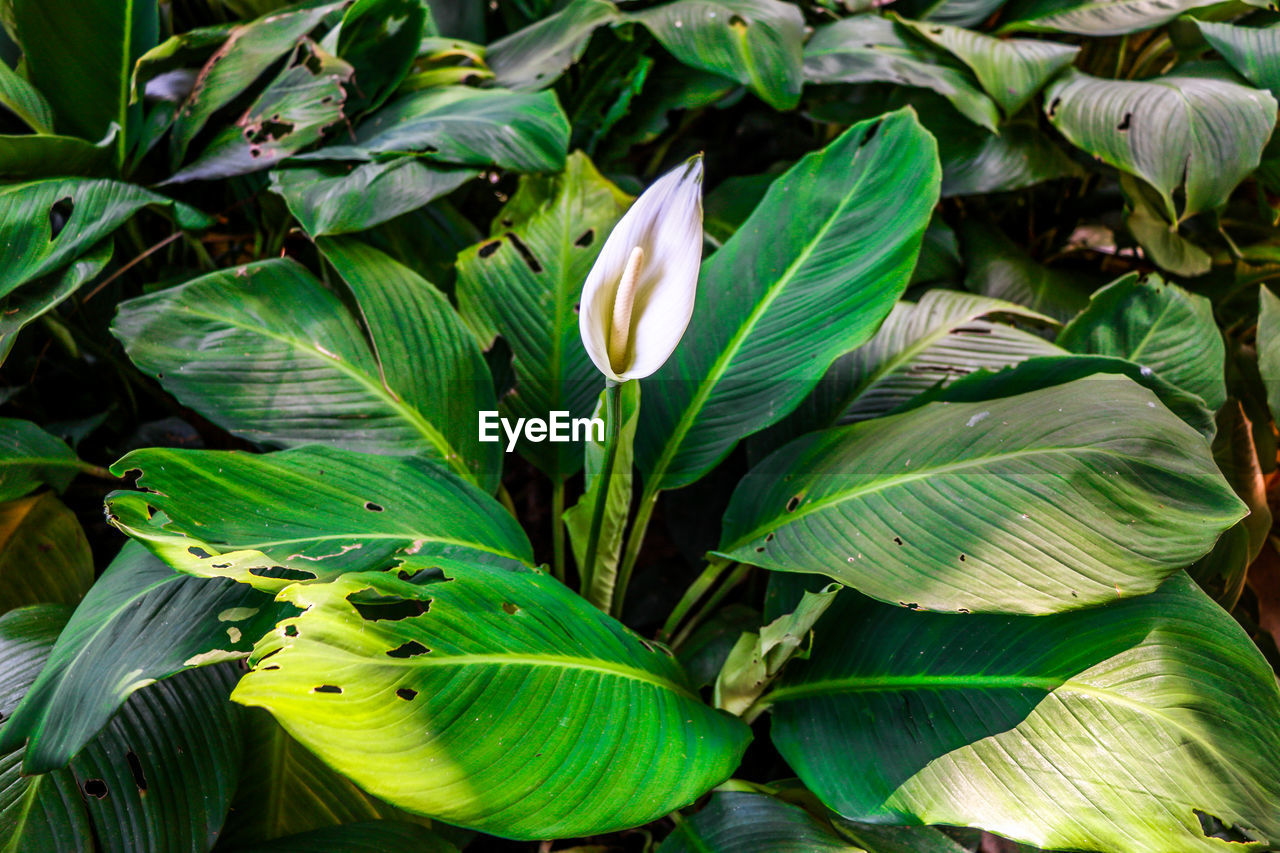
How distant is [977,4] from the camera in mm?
1330

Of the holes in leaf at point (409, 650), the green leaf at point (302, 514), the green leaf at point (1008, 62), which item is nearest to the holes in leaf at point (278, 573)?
the green leaf at point (302, 514)

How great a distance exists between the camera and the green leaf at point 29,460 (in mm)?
806

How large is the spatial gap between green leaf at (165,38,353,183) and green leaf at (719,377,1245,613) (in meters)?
0.78

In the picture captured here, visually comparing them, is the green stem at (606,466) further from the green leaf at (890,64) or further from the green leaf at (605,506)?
the green leaf at (890,64)

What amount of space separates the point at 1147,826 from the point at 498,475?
2.29 feet

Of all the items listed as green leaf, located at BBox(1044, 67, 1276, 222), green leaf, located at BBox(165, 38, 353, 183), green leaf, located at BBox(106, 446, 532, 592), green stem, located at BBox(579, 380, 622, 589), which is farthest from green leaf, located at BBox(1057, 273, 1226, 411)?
green leaf, located at BBox(165, 38, 353, 183)

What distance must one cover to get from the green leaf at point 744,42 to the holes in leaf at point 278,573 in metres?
0.85

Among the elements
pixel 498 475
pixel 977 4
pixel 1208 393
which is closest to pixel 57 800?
pixel 498 475

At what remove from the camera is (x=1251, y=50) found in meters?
1.08

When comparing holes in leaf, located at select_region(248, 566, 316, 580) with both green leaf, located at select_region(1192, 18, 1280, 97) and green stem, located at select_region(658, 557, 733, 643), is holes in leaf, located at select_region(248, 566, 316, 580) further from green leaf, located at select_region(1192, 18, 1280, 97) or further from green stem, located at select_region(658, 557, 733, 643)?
green leaf, located at select_region(1192, 18, 1280, 97)

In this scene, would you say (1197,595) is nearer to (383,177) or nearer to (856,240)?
(856,240)

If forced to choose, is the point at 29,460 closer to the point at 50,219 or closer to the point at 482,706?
the point at 50,219

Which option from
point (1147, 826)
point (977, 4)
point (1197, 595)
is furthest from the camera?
point (977, 4)

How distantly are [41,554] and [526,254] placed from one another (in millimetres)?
699
